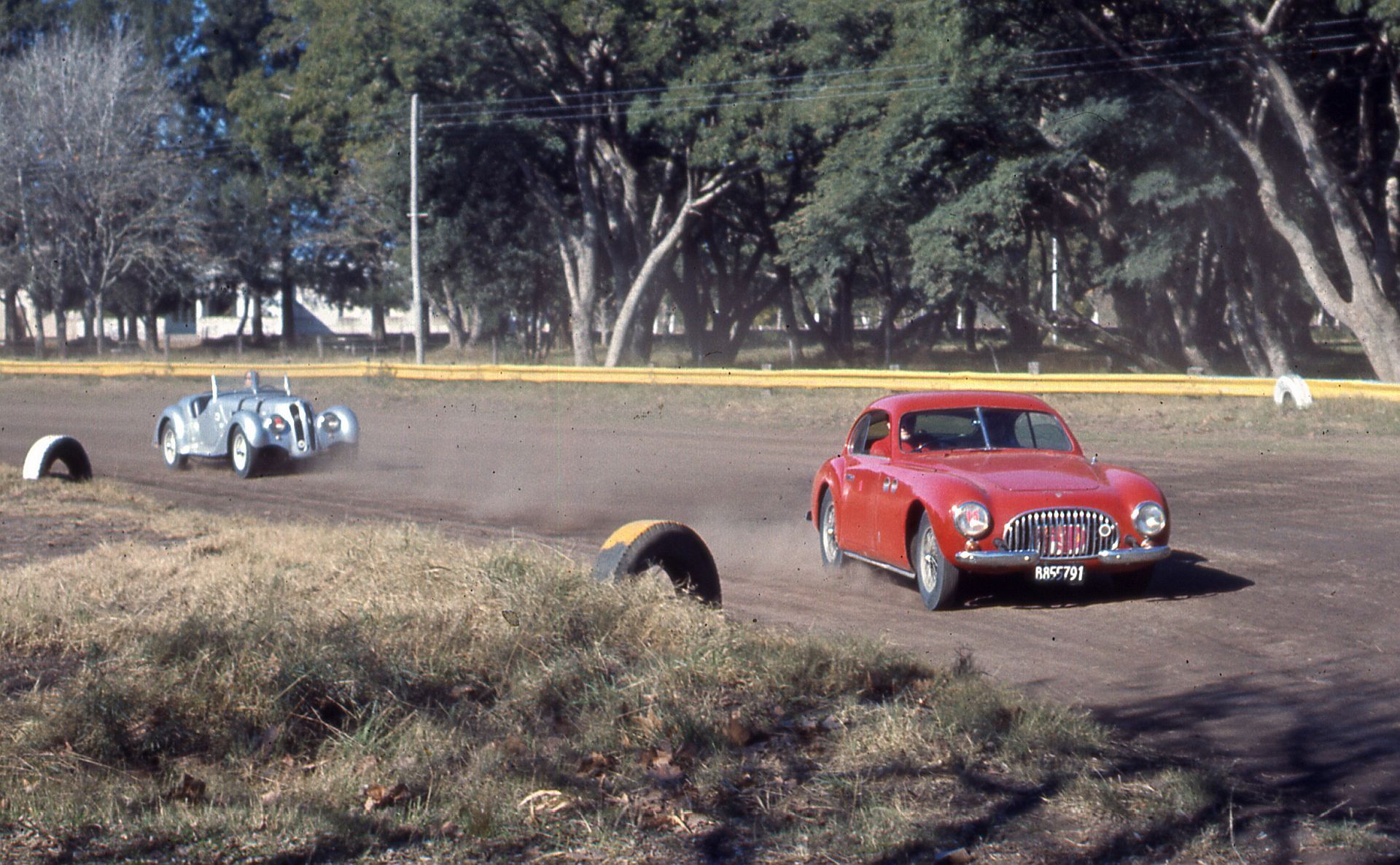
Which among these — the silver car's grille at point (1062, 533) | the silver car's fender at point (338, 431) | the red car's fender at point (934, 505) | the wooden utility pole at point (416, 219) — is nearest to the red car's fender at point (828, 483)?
the red car's fender at point (934, 505)

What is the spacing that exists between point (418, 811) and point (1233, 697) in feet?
13.7

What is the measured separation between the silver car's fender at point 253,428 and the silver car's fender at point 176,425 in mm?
1115

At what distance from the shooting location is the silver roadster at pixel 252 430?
1744cm

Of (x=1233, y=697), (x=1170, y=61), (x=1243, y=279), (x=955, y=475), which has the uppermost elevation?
(x=1170, y=61)

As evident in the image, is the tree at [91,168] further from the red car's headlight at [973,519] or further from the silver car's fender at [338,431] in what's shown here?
the red car's headlight at [973,519]

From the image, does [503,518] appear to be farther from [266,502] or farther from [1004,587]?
[1004,587]

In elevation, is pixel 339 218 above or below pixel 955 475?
above

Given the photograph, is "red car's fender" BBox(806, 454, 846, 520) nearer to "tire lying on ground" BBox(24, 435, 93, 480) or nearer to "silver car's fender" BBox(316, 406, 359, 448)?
"silver car's fender" BBox(316, 406, 359, 448)

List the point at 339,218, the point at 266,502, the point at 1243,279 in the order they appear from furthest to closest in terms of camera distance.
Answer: the point at 339,218 → the point at 1243,279 → the point at 266,502

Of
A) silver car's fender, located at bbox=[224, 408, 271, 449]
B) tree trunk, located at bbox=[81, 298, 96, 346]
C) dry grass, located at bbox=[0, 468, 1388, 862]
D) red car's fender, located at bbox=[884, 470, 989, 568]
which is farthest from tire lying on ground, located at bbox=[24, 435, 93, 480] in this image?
tree trunk, located at bbox=[81, 298, 96, 346]

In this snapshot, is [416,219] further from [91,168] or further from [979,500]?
[979,500]

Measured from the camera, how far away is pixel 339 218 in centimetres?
6347

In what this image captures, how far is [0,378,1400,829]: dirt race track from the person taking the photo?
659cm

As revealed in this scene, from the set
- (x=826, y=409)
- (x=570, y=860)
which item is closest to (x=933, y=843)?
(x=570, y=860)
